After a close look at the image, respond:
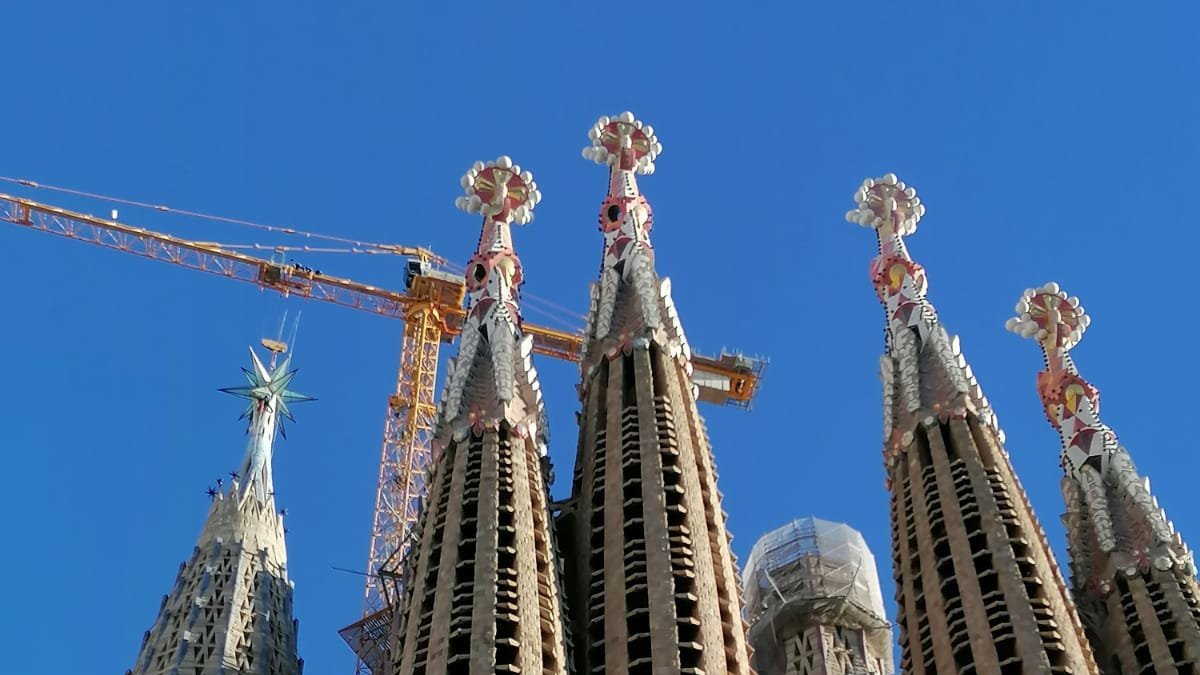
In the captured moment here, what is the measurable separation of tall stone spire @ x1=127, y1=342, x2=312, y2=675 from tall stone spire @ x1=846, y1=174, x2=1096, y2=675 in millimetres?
12860

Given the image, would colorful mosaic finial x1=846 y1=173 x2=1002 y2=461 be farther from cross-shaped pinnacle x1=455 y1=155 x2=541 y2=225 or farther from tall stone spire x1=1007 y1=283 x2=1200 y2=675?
cross-shaped pinnacle x1=455 y1=155 x2=541 y2=225

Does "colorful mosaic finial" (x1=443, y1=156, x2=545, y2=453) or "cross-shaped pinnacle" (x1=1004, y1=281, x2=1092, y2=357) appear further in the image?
"cross-shaped pinnacle" (x1=1004, y1=281, x2=1092, y2=357)

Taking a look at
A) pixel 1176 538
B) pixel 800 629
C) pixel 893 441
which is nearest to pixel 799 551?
pixel 800 629

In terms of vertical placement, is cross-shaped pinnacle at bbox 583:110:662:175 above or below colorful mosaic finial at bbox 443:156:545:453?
above

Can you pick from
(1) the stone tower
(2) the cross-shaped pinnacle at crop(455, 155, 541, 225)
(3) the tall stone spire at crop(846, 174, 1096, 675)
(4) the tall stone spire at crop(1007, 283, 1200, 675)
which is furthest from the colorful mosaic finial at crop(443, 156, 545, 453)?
(4) the tall stone spire at crop(1007, 283, 1200, 675)

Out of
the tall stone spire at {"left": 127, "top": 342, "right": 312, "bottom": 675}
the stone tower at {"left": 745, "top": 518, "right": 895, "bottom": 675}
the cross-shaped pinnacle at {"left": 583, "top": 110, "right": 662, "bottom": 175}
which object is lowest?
the tall stone spire at {"left": 127, "top": 342, "right": 312, "bottom": 675}

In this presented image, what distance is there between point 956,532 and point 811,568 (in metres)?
11.0

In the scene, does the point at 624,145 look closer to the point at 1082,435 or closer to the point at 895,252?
the point at 895,252

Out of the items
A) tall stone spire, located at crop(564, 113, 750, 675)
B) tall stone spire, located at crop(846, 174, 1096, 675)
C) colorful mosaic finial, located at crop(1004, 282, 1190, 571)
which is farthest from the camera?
colorful mosaic finial, located at crop(1004, 282, 1190, 571)

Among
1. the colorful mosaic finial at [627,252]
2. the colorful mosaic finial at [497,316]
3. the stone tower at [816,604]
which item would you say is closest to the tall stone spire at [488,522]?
the colorful mosaic finial at [497,316]

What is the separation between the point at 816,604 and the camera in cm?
5072

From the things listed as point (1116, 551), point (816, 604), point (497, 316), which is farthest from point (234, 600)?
point (1116, 551)

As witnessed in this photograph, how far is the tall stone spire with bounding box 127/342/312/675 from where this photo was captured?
37938mm

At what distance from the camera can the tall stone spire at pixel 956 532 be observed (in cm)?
3903
